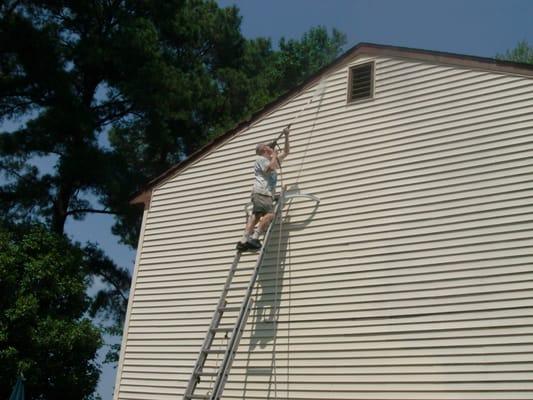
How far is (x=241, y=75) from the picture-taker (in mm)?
27594

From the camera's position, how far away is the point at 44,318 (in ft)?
60.6

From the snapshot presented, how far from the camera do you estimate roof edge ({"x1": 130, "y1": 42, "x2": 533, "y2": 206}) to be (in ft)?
31.4

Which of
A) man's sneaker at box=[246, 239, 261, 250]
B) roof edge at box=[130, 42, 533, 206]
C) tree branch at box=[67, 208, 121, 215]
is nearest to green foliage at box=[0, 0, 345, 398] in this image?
tree branch at box=[67, 208, 121, 215]

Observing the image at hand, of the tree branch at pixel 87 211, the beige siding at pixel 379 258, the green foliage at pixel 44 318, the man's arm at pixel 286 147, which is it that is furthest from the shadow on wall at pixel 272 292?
the tree branch at pixel 87 211

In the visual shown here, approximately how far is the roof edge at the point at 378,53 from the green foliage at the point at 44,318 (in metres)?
6.51

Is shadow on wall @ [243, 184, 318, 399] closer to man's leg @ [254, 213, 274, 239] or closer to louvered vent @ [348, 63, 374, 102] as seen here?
man's leg @ [254, 213, 274, 239]

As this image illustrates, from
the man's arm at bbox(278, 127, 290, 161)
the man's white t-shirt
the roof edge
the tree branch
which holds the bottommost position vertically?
the man's white t-shirt

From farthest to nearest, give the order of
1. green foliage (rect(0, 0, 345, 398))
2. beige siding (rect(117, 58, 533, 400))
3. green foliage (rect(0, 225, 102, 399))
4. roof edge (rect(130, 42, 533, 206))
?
green foliage (rect(0, 0, 345, 398)), green foliage (rect(0, 225, 102, 399)), roof edge (rect(130, 42, 533, 206)), beige siding (rect(117, 58, 533, 400))

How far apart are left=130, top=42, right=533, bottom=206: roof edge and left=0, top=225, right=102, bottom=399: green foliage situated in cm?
651

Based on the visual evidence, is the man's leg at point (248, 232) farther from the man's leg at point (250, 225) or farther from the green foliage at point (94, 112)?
the green foliage at point (94, 112)

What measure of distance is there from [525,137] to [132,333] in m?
7.13

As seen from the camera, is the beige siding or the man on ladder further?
the man on ladder

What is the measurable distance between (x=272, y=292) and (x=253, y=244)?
3.32 ft

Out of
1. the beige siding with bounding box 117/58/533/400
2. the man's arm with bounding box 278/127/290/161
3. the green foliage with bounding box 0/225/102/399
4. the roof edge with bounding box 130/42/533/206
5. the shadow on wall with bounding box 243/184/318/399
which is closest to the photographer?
the beige siding with bounding box 117/58/533/400
